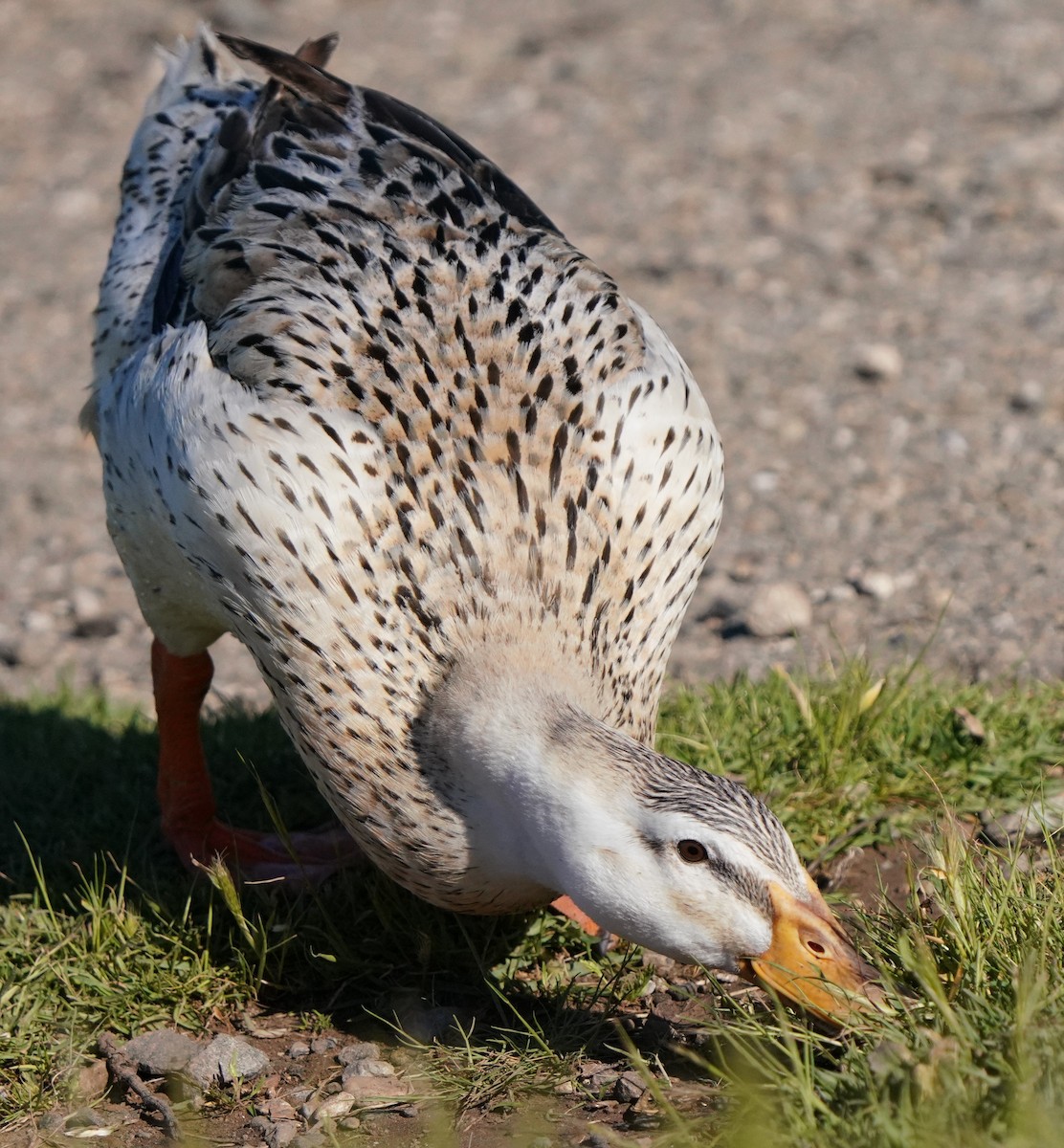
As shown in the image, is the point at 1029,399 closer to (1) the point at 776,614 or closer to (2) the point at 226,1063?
(1) the point at 776,614

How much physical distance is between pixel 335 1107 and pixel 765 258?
6788mm

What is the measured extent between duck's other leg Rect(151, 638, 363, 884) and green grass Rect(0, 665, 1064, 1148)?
4.5 inches

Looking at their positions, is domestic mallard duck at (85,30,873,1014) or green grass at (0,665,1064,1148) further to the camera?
domestic mallard duck at (85,30,873,1014)

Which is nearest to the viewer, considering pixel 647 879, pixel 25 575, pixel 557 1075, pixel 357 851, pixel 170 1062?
pixel 647 879

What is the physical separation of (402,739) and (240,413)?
1.00 m

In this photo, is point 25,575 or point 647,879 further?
point 25,575

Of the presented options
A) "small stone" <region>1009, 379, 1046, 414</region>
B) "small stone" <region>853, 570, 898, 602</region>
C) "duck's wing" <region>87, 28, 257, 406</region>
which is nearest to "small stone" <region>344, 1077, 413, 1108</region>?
"duck's wing" <region>87, 28, 257, 406</region>

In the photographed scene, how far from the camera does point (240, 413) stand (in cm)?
411

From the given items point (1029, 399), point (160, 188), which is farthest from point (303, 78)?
point (1029, 399)

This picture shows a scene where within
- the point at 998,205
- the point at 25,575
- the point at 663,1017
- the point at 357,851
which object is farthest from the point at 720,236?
the point at 663,1017

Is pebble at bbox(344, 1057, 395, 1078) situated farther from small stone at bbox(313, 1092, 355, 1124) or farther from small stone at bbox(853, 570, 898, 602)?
small stone at bbox(853, 570, 898, 602)

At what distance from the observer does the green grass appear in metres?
3.09

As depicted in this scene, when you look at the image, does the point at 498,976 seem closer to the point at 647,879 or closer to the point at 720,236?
the point at 647,879

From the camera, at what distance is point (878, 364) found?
8.03 metres
